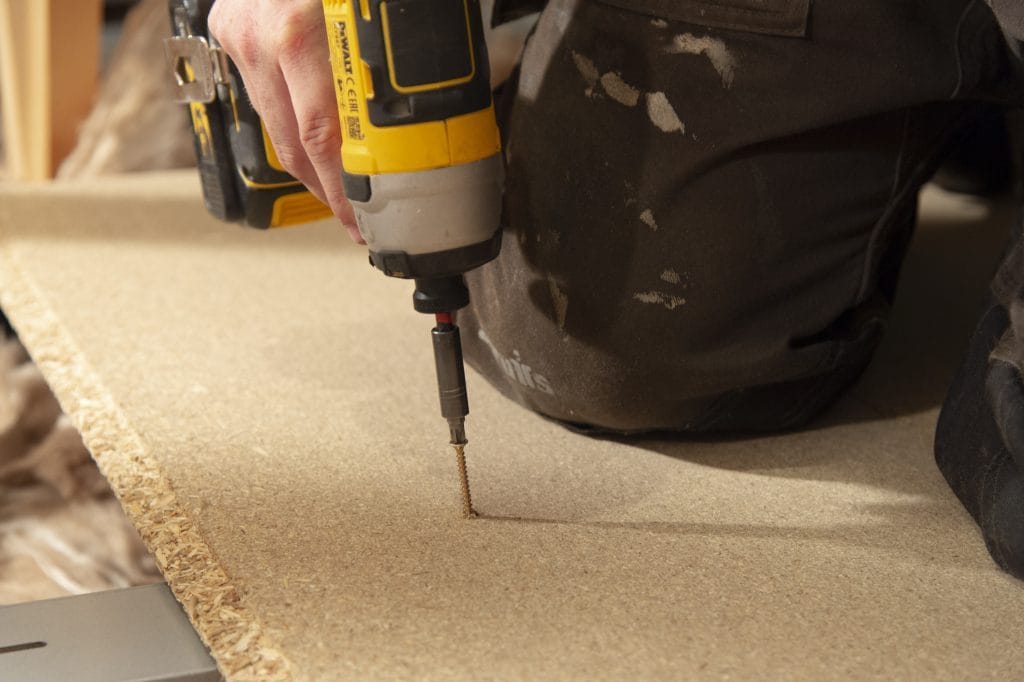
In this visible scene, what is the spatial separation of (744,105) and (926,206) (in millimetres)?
1069

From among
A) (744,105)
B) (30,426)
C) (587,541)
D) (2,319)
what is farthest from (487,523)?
(2,319)

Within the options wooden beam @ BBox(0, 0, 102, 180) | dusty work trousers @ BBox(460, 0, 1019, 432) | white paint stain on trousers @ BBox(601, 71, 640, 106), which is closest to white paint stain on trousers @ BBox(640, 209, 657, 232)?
dusty work trousers @ BBox(460, 0, 1019, 432)

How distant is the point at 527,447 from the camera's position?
46.3 inches

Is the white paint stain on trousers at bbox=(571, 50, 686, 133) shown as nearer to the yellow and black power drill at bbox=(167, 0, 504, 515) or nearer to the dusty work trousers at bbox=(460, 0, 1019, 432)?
the dusty work trousers at bbox=(460, 0, 1019, 432)

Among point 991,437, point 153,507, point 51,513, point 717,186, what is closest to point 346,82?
point 717,186

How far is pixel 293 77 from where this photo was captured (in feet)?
3.14

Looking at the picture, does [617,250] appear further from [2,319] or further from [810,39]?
[2,319]

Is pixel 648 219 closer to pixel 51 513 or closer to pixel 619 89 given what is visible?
pixel 619 89

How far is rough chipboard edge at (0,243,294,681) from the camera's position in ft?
2.82

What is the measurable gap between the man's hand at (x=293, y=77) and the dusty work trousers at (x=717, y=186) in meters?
0.21

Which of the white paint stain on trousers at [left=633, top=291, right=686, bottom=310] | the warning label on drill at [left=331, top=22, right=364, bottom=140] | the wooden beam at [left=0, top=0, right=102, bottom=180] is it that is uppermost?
the warning label on drill at [left=331, top=22, right=364, bottom=140]

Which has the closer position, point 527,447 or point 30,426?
point 527,447

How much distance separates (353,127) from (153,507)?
1.44 feet

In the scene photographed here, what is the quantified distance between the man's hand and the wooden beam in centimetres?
144
